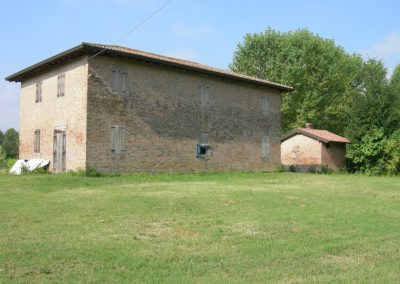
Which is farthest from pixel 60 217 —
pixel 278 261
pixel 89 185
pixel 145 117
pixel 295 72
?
pixel 295 72

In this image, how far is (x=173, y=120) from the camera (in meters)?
23.9

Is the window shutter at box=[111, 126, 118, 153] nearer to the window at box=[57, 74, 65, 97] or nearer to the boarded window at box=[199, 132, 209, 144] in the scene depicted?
the window at box=[57, 74, 65, 97]

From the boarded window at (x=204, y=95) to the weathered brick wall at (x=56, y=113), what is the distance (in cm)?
721

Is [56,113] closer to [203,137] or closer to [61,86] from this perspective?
[61,86]

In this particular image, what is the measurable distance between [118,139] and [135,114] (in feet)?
5.20

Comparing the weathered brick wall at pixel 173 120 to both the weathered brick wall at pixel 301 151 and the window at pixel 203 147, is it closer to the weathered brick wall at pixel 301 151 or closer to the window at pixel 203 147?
the window at pixel 203 147

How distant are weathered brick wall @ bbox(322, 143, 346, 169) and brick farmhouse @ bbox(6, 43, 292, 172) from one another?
23.9ft

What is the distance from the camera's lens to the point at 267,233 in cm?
785

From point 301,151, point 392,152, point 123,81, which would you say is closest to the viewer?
point 123,81

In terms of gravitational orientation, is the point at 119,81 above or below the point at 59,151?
above

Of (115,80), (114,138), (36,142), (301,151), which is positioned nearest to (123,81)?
(115,80)

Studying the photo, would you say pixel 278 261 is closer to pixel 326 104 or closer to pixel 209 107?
pixel 209 107

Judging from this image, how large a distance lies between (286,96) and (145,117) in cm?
2586

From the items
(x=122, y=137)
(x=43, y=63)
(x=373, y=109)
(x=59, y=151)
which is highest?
(x=43, y=63)
